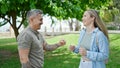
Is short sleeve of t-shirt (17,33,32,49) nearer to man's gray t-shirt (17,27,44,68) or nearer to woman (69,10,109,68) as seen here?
man's gray t-shirt (17,27,44,68)

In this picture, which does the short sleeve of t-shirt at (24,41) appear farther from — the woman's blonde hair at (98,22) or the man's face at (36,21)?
the woman's blonde hair at (98,22)

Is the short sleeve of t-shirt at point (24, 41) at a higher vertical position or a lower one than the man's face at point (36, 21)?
lower

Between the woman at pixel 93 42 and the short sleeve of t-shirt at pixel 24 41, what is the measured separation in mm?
812

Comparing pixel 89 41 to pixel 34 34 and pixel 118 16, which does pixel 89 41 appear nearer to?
pixel 34 34

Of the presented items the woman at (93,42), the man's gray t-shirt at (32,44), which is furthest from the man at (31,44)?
the woman at (93,42)

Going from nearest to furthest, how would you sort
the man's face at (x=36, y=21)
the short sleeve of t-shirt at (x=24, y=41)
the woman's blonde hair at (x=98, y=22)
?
the short sleeve of t-shirt at (x=24, y=41), the man's face at (x=36, y=21), the woman's blonde hair at (x=98, y=22)

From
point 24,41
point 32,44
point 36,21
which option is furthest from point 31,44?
point 36,21

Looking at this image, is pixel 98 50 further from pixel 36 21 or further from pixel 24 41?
pixel 24 41

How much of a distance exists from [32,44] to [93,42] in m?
0.97

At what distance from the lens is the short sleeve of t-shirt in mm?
4773

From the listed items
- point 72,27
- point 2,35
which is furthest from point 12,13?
point 72,27

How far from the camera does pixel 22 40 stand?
15.7ft

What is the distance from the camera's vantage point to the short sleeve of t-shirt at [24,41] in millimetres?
4773

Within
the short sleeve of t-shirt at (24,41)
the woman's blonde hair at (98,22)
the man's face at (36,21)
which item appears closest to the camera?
the short sleeve of t-shirt at (24,41)
